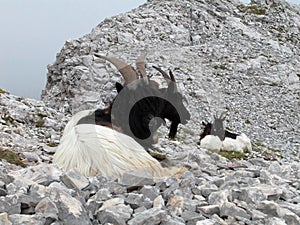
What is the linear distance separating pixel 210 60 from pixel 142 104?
29.8 meters

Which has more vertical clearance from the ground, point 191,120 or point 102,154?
point 191,120

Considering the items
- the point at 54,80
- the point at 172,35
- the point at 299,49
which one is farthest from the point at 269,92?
the point at 54,80

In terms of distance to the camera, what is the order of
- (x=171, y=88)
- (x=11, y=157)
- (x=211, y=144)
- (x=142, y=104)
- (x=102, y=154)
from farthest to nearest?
(x=211, y=144) → (x=171, y=88) → (x=142, y=104) → (x=11, y=157) → (x=102, y=154)

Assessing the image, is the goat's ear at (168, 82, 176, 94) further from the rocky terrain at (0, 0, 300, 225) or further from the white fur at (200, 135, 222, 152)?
the white fur at (200, 135, 222, 152)

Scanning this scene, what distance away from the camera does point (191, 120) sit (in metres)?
23.3

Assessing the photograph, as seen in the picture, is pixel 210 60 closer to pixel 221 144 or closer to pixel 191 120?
pixel 191 120

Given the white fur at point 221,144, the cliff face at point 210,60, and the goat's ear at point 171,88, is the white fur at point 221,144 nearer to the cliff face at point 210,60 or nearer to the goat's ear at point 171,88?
the cliff face at point 210,60

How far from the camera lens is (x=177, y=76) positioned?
30.5 metres

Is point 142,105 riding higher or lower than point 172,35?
lower

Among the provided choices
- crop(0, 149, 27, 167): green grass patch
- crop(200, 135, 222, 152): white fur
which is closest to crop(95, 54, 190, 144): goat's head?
crop(0, 149, 27, 167): green grass patch

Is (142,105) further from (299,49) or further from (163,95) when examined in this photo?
(299,49)

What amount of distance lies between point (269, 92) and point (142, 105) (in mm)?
26884

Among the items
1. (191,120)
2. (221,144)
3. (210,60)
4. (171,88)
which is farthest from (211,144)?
(210,60)

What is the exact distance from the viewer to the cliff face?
2586 centimetres
